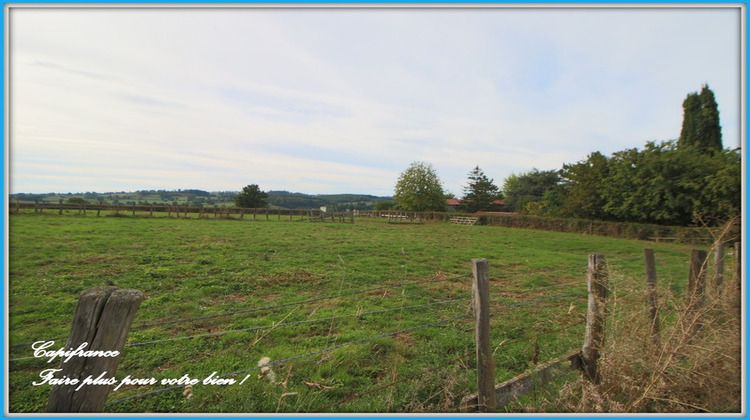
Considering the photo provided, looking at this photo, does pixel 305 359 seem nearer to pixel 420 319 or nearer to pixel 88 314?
pixel 420 319

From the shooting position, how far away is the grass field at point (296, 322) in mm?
3508

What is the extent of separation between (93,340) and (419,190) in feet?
221

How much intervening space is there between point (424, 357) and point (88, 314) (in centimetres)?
347

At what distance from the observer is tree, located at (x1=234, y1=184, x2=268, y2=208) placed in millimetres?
62031

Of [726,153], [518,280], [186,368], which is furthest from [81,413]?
[726,153]

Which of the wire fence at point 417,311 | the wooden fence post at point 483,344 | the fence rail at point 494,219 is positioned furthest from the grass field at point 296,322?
the fence rail at point 494,219

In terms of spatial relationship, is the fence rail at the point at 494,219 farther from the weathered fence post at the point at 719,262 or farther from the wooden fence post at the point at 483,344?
the wooden fence post at the point at 483,344

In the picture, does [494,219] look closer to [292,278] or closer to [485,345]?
[292,278]

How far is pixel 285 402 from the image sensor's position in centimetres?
334

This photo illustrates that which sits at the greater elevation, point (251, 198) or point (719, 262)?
point (251, 198)

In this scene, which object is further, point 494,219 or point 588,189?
point 494,219

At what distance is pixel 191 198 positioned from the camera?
5662 centimetres

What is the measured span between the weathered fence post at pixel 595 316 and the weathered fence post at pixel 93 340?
3.60 meters

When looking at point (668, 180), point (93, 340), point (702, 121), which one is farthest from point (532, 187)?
point (93, 340)
